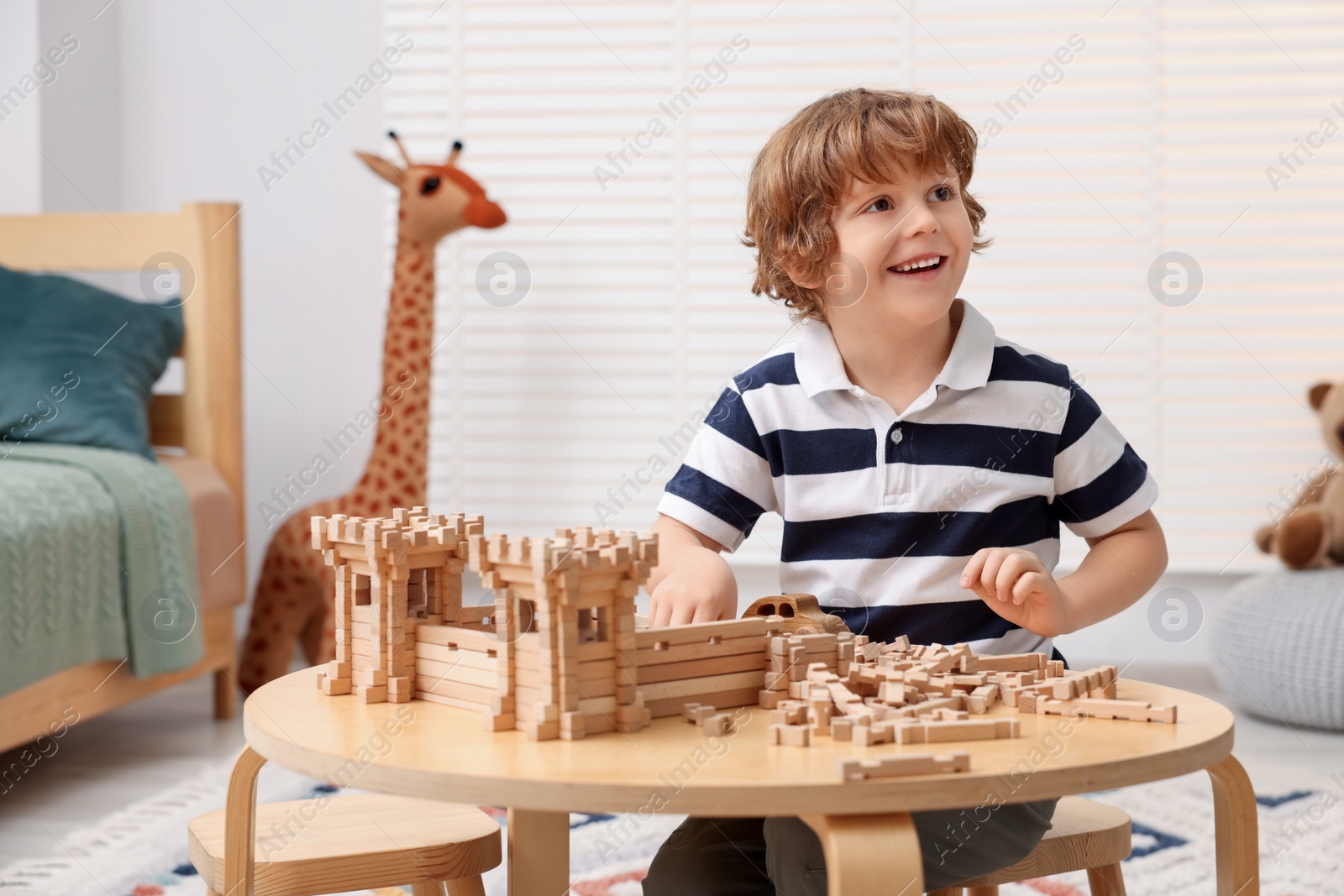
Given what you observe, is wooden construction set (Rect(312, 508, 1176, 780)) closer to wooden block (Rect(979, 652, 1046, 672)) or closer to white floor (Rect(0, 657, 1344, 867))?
wooden block (Rect(979, 652, 1046, 672))

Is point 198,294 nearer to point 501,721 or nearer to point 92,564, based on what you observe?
point 92,564

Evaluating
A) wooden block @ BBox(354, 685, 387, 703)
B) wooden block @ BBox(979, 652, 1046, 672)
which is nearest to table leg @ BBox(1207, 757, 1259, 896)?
wooden block @ BBox(979, 652, 1046, 672)

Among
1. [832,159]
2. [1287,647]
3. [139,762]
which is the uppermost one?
[832,159]

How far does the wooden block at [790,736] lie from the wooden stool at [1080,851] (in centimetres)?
29

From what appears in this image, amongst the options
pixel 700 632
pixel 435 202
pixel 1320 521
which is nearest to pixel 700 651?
pixel 700 632

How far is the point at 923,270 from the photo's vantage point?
105cm

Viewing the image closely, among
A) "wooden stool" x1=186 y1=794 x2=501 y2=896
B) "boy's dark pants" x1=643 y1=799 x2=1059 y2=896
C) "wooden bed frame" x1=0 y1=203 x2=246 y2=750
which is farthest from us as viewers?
"wooden bed frame" x1=0 y1=203 x2=246 y2=750

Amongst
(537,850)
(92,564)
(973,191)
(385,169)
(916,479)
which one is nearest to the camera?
(537,850)

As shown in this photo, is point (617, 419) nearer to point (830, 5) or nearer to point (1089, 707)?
point (830, 5)

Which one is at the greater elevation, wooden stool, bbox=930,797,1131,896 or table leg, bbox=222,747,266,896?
table leg, bbox=222,747,266,896

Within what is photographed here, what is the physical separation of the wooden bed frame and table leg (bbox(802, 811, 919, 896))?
1.84m

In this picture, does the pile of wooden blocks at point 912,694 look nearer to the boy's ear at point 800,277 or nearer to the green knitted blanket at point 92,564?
the boy's ear at point 800,277

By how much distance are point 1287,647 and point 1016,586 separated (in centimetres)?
152

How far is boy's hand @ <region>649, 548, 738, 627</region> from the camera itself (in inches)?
35.2
